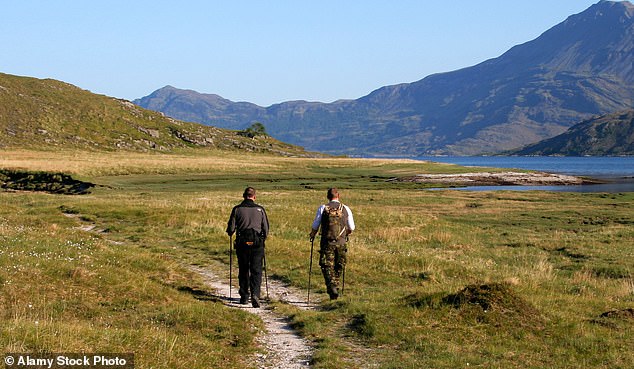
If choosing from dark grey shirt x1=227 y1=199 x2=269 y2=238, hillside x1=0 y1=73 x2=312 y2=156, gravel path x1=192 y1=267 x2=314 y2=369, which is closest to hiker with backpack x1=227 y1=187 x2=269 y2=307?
dark grey shirt x1=227 y1=199 x2=269 y2=238

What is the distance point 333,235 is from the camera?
17078mm

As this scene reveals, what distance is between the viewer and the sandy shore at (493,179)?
9828 cm

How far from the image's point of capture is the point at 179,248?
1078 inches

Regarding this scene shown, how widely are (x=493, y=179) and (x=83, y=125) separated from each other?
357 feet

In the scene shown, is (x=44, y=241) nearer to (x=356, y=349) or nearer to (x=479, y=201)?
(x=356, y=349)

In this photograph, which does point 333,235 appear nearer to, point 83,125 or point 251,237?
point 251,237

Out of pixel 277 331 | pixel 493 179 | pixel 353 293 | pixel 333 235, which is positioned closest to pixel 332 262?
pixel 333 235

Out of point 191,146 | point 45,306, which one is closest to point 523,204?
point 45,306

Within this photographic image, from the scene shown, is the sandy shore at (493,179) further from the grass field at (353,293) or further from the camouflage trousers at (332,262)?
the camouflage trousers at (332,262)

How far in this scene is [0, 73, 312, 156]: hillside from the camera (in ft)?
471

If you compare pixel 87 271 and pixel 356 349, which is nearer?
pixel 356 349

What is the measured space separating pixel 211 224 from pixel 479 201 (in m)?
36.5

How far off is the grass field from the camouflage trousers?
74 centimetres

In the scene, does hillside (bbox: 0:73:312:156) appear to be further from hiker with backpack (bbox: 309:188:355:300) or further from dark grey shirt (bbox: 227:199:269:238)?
hiker with backpack (bbox: 309:188:355:300)
